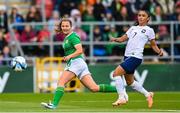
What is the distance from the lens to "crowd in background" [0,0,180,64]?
30.5 metres

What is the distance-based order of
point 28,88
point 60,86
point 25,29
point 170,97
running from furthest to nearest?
point 25,29, point 28,88, point 170,97, point 60,86

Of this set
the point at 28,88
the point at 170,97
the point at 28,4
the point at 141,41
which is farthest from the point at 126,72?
the point at 28,4

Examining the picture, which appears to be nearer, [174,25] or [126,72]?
[126,72]

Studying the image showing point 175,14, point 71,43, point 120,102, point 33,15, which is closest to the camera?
point 71,43

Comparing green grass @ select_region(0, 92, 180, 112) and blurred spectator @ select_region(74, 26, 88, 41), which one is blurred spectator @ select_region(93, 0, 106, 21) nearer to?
blurred spectator @ select_region(74, 26, 88, 41)

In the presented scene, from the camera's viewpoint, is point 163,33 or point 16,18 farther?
point 16,18

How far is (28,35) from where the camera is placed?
101 feet

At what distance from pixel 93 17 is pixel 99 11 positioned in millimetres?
348

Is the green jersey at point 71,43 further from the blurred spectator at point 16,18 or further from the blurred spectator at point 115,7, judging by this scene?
the blurred spectator at point 16,18

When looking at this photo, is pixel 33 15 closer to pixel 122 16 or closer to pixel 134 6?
pixel 122 16

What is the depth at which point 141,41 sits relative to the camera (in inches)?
734

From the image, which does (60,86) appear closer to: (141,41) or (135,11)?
(141,41)

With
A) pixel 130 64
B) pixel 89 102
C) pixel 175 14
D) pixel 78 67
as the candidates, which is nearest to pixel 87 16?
pixel 175 14

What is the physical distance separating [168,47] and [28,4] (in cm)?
650
